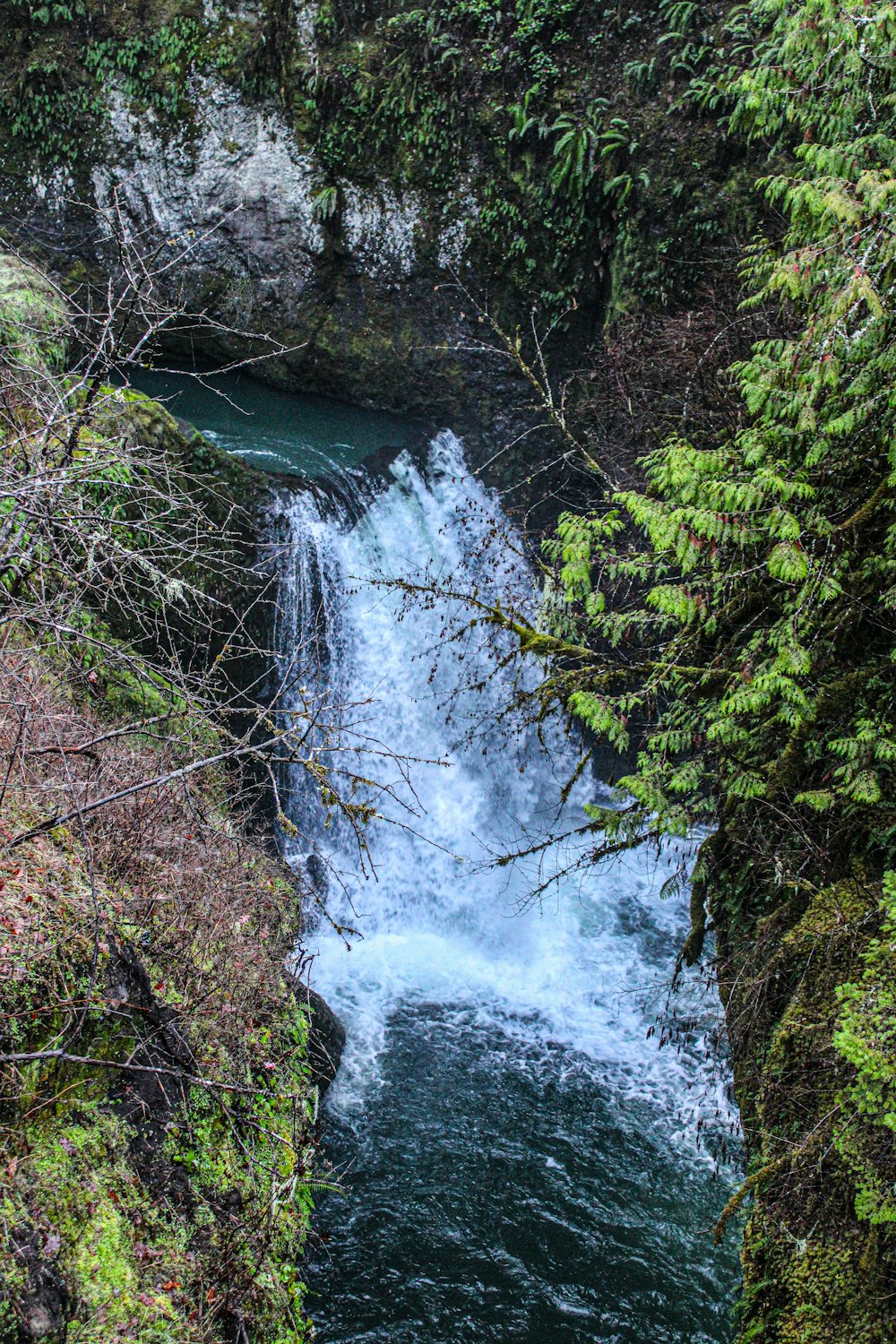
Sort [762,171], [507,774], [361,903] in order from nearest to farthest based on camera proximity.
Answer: [361,903]
[762,171]
[507,774]

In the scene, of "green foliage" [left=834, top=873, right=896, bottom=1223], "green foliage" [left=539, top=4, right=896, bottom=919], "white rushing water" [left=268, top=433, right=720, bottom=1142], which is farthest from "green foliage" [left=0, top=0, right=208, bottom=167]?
"green foliage" [left=834, top=873, right=896, bottom=1223]

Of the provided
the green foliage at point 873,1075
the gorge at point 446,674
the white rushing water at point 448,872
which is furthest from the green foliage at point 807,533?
the white rushing water at point 448,872

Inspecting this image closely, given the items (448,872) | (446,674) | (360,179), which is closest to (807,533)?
(448,872)

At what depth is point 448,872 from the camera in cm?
985

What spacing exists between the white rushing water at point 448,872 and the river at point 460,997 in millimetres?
29

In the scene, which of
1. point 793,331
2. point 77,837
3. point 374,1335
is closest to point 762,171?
point 793,331

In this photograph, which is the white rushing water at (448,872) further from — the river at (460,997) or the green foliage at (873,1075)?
A: the green foliage at (873,1075)

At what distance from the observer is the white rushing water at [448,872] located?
26.3 feet

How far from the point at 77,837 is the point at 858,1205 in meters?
4.01

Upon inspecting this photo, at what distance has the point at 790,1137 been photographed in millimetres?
4465

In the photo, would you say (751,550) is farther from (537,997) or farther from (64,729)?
(537,997)

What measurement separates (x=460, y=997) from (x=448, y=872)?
63.0 inches

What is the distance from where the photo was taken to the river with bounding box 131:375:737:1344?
224 inches

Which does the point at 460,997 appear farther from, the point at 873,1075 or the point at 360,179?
the point at 360,179
